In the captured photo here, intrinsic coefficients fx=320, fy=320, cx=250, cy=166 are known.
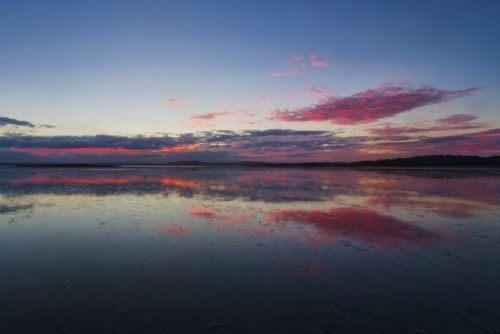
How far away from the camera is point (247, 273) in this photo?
638 centimetres

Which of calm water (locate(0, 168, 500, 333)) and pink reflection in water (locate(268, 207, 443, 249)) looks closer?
calm water (locate(0, 168, 500, 333))

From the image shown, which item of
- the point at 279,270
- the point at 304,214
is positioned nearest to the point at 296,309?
the point at 279,270

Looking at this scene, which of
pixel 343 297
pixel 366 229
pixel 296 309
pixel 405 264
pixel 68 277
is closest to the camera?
pixel 296 309

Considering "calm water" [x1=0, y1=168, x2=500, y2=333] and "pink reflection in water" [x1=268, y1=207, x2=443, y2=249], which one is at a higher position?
"pink reflection in water" [x1=268, y1=207, x2=443, y2=249]

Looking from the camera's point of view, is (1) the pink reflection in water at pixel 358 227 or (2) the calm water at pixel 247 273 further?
(1) the pink reflection in water at pixel 358 227

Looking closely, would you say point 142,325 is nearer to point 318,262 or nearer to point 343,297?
Answer: point 343,297

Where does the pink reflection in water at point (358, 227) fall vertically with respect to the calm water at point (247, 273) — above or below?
above

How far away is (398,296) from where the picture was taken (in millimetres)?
5410

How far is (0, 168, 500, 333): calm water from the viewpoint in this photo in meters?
4.54

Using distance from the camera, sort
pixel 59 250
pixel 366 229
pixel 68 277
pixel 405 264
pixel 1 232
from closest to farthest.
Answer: pixel 68 277, pixel 405 264, pixel 59 250, pixel 1 232, pixel 366 229

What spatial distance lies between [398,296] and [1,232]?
1065 cm

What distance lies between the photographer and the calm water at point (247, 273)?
454 cm

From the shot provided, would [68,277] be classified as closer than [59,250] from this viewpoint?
Yes

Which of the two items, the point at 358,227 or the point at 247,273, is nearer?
the point at 247,273
